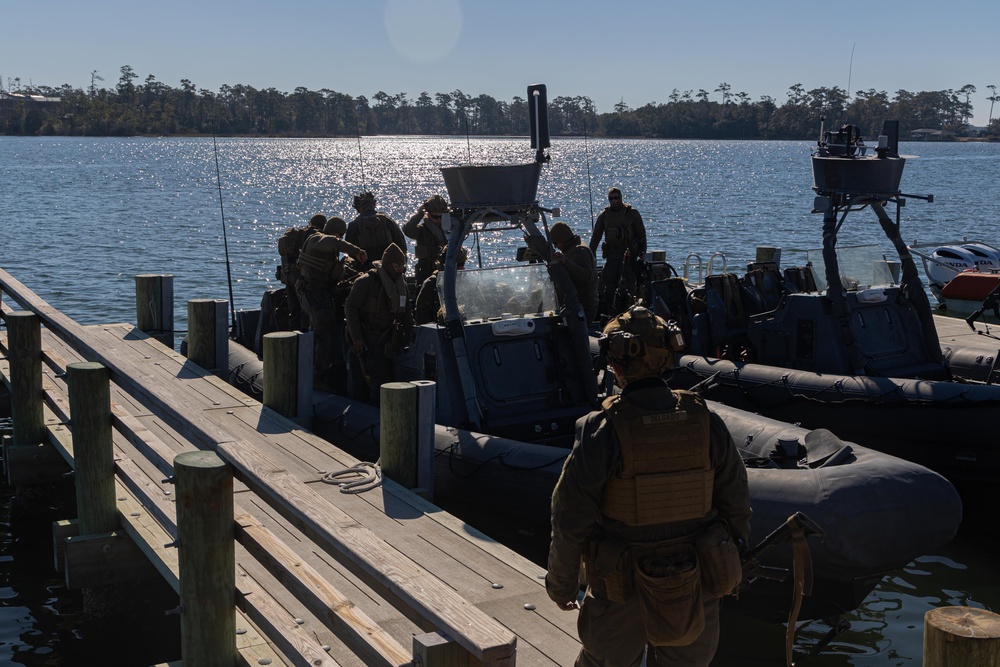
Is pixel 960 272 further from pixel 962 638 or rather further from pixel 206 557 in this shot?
pixel 962 638

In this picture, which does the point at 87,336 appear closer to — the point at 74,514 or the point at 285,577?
the point at 74,514

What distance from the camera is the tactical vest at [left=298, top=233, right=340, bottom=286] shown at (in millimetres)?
11227

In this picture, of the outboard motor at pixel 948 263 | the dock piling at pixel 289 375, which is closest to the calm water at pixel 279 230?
the dock piling at pixel 289 375

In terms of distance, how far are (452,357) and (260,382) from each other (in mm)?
2517

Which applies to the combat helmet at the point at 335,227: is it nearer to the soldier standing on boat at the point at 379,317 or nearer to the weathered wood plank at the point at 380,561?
the soldier standing on boat at the point at 379,317

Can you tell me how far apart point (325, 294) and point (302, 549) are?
505 centimetres

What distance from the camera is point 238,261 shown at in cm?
3469

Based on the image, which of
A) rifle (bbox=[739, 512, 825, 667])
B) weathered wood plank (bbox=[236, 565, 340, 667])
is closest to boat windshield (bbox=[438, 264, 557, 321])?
weathered wood plank (bbox=[236, 565, 340, 667])

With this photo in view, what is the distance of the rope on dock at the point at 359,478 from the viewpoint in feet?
25.0

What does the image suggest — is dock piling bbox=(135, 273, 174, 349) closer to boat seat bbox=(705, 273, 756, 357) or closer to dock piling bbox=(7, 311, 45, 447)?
dock piling bbox=(7, 311, 45, 447)

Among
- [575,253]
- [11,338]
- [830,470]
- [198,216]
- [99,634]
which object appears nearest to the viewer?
[830,470]

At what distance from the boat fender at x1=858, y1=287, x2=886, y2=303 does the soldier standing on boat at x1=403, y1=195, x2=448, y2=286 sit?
15.4 ft

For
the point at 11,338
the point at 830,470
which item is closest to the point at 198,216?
the point at 11,338

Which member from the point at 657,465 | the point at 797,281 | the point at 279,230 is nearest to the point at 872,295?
the point at 797,281
